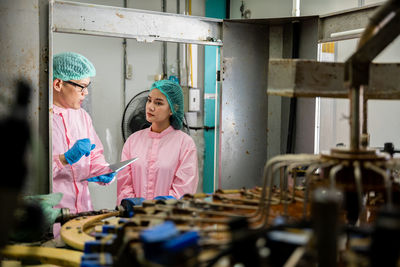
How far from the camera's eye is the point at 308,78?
1369mm

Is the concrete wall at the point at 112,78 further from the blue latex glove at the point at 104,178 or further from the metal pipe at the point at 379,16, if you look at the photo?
the metal pipe at the point at 379,16

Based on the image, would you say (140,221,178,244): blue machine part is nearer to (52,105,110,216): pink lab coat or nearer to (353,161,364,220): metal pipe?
(353,161,364,220): metal pipe

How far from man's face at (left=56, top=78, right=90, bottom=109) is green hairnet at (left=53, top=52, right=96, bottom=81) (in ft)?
0.15

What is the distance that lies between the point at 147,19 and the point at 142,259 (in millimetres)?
2204

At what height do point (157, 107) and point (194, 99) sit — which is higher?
point (194, 99)

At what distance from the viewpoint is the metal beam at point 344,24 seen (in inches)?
105

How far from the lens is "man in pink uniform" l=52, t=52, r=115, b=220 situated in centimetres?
355

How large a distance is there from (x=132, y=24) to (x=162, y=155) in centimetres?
149

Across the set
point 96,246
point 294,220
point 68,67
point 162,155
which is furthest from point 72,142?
point 294,220

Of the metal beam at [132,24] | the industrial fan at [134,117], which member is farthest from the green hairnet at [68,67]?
the metal beam at [132,24]

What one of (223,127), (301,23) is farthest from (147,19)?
(301,23)

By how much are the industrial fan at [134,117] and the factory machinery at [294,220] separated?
2.58 meters

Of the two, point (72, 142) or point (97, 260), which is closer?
point (97, 260)

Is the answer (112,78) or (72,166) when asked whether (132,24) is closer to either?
(72,166)
